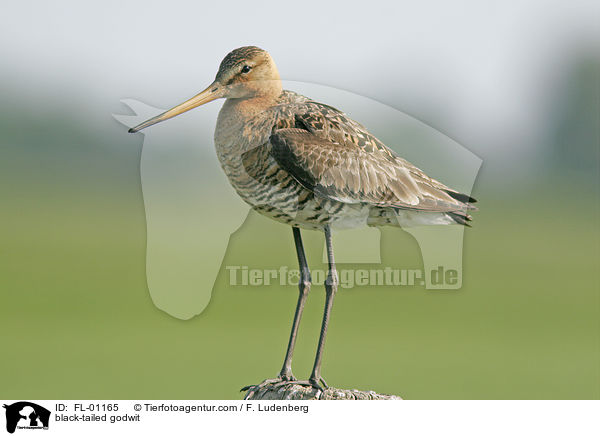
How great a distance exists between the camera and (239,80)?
7582mm

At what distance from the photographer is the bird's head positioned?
296 inches

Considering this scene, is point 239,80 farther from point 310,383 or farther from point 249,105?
point 310,383

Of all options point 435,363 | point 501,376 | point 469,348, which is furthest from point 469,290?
point 501,376

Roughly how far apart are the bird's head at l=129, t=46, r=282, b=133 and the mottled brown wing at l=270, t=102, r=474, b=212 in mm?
483

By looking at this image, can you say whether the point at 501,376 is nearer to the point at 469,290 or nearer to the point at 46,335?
the point at 469,290

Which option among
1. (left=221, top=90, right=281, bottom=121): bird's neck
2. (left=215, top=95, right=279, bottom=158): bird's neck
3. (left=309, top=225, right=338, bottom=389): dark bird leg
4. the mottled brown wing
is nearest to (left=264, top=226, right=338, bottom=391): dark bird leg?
(left=309, top=225, right=338, bottom=389): dark bird leg

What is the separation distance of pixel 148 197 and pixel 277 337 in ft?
90.6

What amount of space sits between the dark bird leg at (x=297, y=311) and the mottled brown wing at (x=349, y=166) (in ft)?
2.92

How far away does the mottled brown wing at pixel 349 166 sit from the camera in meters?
7.37

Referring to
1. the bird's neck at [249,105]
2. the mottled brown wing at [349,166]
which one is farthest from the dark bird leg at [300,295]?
the bird's neck at [249,105]

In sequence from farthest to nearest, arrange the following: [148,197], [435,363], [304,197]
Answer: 1. [435,363]
2. [148,197]
3. [304,197]

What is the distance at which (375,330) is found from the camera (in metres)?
40.4

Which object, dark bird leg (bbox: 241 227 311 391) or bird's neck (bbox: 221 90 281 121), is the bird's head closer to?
bird's neck (bbox: 221 90 281 121)
